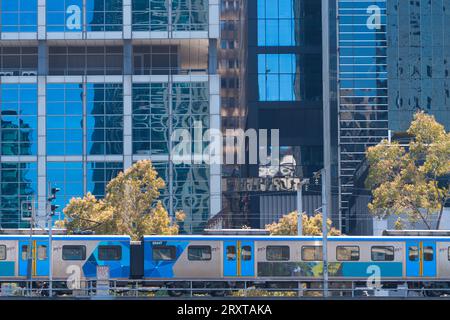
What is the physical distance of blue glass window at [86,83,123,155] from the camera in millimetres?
113250

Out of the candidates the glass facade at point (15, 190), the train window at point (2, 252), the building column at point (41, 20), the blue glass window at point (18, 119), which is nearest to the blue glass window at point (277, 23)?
the building column at point (41, 20)

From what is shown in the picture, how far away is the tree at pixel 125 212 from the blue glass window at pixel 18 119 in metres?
40.1

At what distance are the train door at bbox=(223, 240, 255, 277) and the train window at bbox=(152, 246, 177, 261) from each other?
288 centimetres

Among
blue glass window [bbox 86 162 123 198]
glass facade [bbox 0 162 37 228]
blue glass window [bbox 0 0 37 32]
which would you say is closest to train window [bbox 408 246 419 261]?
blue glass window [bbox 86 162 123 198]

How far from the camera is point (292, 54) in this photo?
5305 inches

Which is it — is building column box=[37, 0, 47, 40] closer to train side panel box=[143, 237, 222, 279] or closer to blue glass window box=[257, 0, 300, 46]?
blue glass window box=[257, 0, 300, 46]

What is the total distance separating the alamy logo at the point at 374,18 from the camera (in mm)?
129625

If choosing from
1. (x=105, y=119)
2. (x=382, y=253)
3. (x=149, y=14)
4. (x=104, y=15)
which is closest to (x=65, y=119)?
(x=105, y=119)

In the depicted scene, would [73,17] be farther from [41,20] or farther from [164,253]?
[164,253]

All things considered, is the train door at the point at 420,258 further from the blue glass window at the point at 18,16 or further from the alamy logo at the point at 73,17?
the blue glass window at the point at 18,16

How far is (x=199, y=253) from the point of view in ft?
177

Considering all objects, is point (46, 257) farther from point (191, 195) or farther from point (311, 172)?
point (311, 172)
